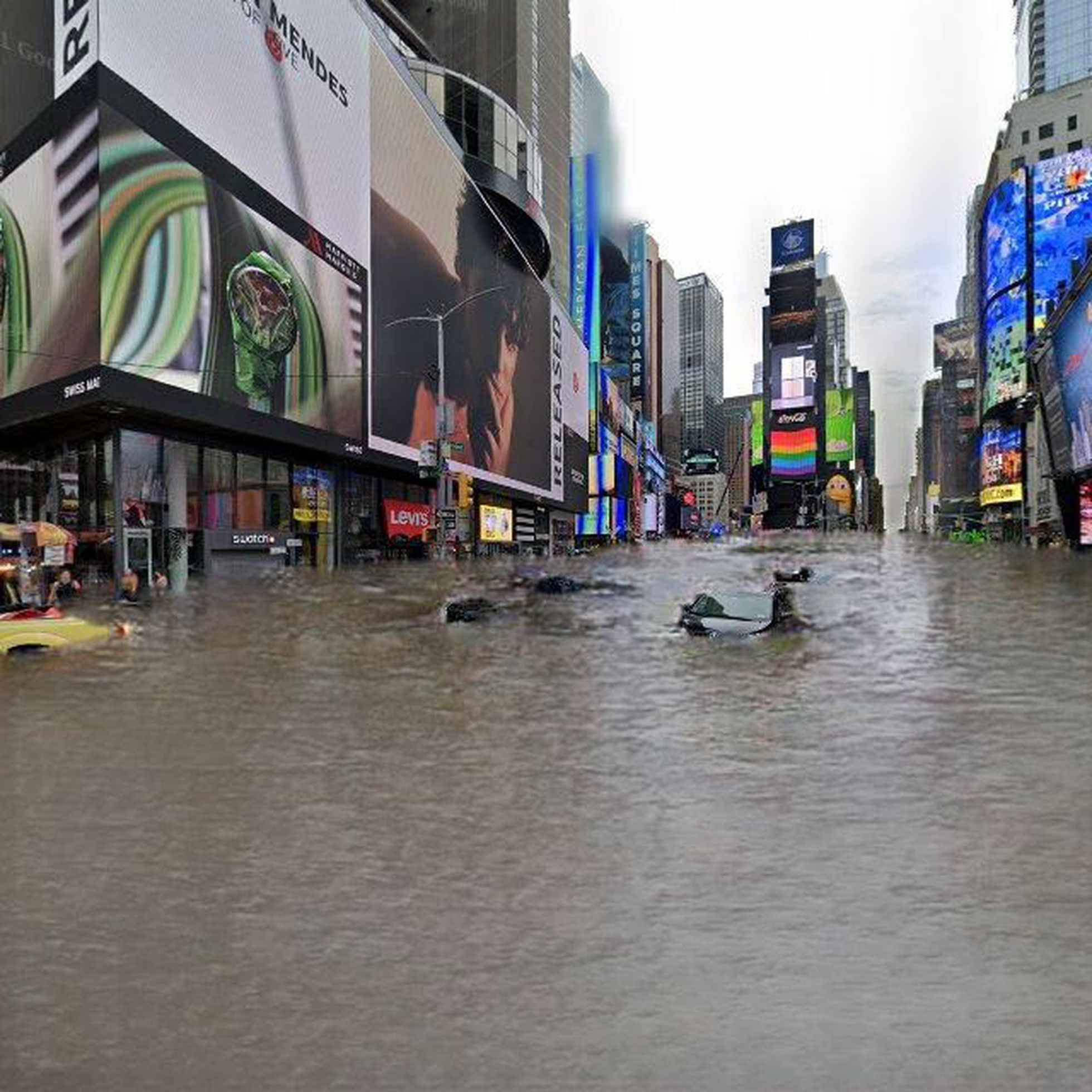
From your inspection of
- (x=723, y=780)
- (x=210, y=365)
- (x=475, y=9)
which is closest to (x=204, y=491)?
(x=210, y=365)

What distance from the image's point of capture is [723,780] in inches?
304

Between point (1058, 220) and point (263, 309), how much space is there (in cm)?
11050

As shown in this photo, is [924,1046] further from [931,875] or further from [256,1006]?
[256,1006]

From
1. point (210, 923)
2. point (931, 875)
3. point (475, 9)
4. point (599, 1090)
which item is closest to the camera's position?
point (599, 1090)

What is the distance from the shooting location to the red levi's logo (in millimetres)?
55094

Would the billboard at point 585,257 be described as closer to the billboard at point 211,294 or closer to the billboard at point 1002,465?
the billboard at point 1002,465

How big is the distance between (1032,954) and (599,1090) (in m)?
2.55

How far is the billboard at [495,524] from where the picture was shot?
74062mm

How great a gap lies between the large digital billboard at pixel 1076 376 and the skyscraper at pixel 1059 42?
16203cm

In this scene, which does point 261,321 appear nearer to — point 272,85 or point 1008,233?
point 272,85

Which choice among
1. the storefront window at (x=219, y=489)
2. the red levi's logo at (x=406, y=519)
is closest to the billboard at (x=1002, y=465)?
the red levi's logo at (x=406, y=519)

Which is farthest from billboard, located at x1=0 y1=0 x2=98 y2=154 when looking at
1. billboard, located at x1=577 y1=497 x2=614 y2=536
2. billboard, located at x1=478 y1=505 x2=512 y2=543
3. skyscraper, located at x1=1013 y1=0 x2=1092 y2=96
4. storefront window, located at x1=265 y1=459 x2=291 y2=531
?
skyscraper, located at x1=1013 y1=0 x2=1092 y2=96

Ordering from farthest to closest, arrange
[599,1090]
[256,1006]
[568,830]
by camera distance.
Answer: [568,830] < [256,1006] < [599,1090]

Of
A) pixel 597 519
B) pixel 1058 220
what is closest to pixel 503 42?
pixel 597 519
